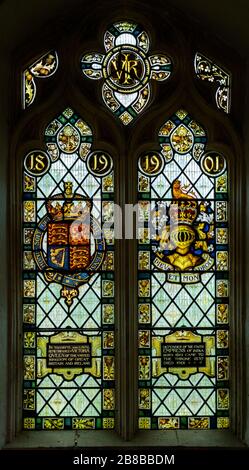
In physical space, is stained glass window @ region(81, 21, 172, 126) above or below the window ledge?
above

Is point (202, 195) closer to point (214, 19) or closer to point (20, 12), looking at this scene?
point (214, 19)

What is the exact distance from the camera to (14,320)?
3.94m

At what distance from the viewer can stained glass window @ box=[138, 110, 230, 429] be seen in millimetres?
4047

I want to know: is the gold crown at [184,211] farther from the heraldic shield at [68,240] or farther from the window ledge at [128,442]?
the window ledge at [128,442]

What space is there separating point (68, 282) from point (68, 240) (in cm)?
28

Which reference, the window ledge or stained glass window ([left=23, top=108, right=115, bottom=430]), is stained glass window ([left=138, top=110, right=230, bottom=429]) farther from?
stained glass window ([left=23, top=108, right=115, bottom=430])

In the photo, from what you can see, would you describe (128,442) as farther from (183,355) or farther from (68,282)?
(68,282)

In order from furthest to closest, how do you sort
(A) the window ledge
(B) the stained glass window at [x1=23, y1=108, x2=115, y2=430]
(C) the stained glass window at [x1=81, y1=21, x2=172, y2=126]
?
1. (C) the stained glass window at [x1=81, y1=21, x2=172, y2=126]
2. (B) the stained glass window at [x1=23, y1=108, x2=115, y2=430]
3. (A) the window ledge

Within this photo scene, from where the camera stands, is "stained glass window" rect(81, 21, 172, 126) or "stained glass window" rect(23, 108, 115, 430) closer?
"stained glass window" rect(23, 108, 115, 430)

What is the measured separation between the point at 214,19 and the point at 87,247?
5.43ft

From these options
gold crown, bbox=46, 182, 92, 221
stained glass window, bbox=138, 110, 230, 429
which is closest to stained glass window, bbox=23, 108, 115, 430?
gold crown, bbox=46, 182, 92, 221

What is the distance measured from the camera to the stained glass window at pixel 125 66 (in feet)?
13.7

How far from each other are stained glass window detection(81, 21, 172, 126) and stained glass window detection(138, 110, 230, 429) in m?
0.32

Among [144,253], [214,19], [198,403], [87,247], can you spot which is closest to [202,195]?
[144,253]
